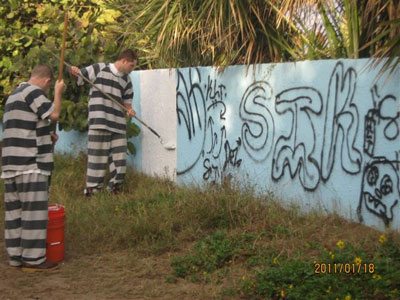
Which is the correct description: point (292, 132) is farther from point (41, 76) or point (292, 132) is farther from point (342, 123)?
point (41, 76)

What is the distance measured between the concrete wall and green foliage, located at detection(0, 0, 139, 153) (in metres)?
1.07

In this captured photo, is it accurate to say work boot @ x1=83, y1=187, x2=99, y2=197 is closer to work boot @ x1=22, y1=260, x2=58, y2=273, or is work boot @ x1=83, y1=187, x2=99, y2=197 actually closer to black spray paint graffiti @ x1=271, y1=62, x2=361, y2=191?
black spray paint graffiti @ x1=271, y1=62, x2=361, y2=191

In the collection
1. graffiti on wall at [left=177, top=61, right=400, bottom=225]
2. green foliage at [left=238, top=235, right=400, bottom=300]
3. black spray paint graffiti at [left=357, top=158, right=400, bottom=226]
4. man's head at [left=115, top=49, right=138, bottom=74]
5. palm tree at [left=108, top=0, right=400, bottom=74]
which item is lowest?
green foliage at [left=238, top=235, right=400, bottom=300]

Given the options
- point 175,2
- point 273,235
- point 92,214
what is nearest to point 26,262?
point 92,214

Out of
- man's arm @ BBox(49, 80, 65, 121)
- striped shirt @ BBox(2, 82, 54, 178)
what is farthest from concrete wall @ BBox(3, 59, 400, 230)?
striped shirt @ BBox(2, 82, 54, 178)

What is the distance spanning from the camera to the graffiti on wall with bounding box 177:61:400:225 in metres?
6.12

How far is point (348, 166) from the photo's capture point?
6449 mm

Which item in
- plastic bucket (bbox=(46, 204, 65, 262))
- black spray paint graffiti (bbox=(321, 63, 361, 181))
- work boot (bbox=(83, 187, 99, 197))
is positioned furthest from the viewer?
work boot (bbox=(83, 187, 99, 197))

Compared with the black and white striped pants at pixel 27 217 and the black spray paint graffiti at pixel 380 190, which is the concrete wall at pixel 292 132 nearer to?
the black spray paint graffiti at pixel 380 190

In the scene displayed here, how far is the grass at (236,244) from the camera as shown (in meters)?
5.03

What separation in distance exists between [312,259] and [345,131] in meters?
1.50

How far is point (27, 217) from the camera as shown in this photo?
5.95 meters

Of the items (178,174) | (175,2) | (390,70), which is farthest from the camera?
(178,174)

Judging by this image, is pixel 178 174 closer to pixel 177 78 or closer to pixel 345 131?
pixel 177 78
